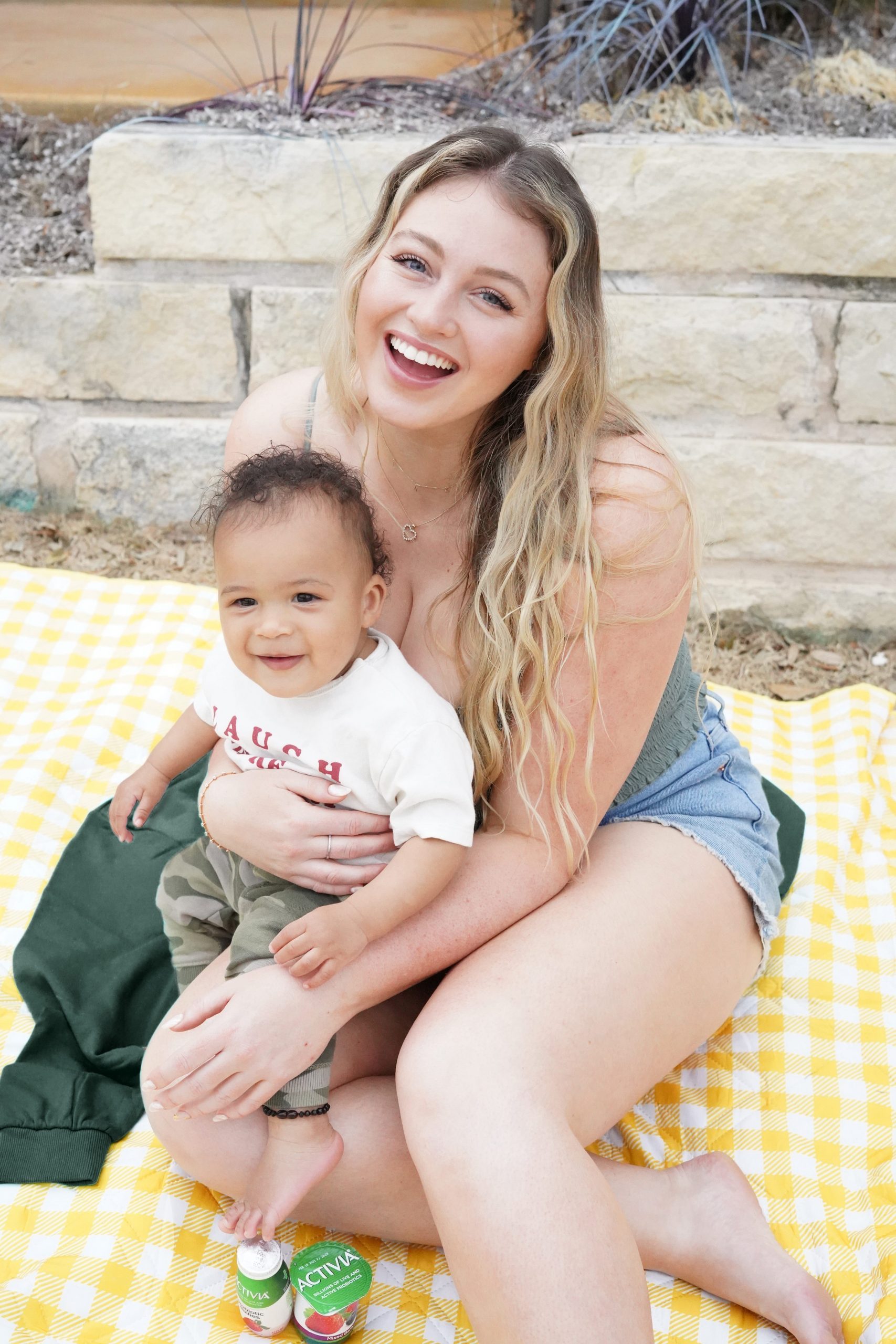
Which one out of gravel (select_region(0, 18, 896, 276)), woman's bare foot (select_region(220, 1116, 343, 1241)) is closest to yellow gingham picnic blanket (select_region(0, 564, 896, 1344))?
woman's bare foot (select_region(220, 1116, 343, 1241))

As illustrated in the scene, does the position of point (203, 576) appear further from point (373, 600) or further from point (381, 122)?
point (373, 600)

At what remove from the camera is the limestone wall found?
2.84 meters

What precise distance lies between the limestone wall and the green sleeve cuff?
1.96 metres

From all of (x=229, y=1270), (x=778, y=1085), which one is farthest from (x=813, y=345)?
(x=229, y=1270)

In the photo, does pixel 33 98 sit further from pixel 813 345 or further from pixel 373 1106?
pixel 373 1106

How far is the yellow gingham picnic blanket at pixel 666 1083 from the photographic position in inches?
62.7

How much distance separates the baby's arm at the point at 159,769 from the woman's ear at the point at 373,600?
379 mm

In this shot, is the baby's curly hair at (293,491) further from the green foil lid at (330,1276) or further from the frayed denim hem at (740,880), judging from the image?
the green foil lid at (330,1276)

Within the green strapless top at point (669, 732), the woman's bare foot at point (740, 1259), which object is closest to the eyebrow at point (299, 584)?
the green strapless top at point (669, 732)

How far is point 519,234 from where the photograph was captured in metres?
1.61

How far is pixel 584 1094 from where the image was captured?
1.53 meters

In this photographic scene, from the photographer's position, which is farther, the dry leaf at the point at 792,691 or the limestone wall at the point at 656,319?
the dry leaf at the point at 792,691

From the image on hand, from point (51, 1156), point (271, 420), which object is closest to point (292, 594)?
point (271, 420)

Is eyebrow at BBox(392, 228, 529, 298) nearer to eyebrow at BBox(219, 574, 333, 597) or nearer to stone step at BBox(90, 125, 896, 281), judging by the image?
eyebrow at BBox(219, 574, 333, 597)
